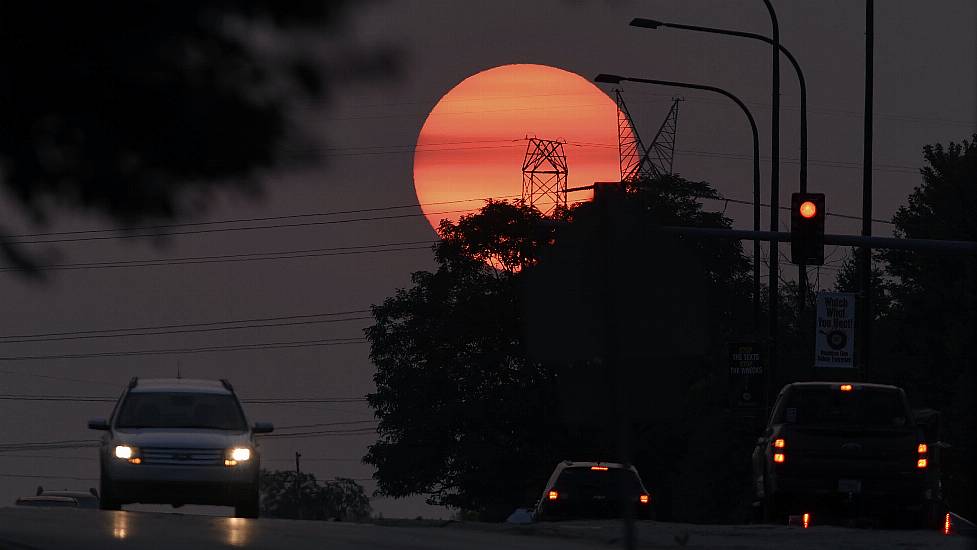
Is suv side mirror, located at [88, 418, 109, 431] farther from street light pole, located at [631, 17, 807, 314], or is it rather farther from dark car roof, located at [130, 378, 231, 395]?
street light pole, located at [631, 17, 807, 314]

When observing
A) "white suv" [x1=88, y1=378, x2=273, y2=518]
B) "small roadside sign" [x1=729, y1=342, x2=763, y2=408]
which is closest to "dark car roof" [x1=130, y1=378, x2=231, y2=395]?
"white suv" [x1=88, y1=378, x2=273, y2=518]

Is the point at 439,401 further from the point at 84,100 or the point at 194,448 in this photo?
the point at 84,100

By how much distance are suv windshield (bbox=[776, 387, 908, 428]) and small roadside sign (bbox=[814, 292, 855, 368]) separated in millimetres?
12189

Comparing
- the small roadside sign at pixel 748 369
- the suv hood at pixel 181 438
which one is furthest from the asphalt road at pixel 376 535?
the small roadside sign at pixel 748 369

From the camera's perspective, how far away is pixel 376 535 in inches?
743

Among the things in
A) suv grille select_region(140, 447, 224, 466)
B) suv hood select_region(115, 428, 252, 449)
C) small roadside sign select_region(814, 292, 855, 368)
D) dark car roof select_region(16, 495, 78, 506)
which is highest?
small roadside sign select_region(814, 292, 855, 368)

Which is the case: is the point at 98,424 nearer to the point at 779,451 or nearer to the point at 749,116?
the point at 779,451

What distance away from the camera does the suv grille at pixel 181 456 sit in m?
22.7

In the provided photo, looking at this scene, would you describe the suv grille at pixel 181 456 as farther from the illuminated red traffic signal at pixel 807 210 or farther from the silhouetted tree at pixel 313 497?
the silhouetted tree at pixel 313 497

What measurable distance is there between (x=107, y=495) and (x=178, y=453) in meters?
1.30

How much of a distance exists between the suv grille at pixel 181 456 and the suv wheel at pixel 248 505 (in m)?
0.57

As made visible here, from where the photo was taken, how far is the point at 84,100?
6883 mm

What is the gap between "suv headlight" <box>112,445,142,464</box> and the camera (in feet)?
74.8

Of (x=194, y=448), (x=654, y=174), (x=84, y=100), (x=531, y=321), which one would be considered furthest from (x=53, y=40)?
(x=654, y=174)
